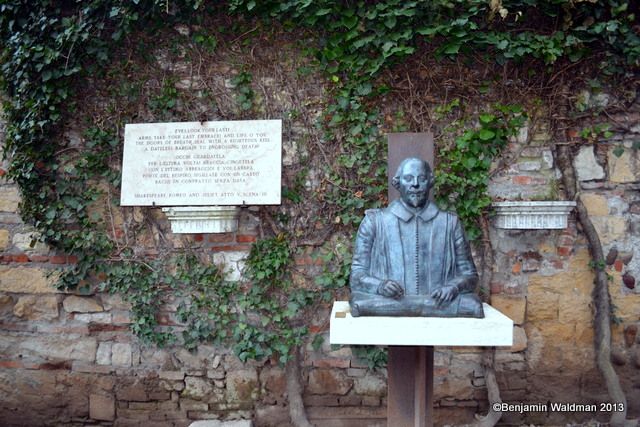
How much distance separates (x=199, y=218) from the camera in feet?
9.91

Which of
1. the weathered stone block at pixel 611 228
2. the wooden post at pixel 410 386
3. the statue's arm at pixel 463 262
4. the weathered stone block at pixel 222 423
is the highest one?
the weathered stone block at pixel 611 228

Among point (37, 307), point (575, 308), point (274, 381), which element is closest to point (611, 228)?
point (575, 308)

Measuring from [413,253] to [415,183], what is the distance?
335mm

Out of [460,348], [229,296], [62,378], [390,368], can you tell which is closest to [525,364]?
[460,348]

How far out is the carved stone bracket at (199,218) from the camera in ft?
9.83

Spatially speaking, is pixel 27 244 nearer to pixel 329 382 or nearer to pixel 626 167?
pixel 329 382

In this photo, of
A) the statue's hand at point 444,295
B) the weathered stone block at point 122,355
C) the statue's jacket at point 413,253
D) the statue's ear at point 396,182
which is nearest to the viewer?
the statue's hand at point 444,295

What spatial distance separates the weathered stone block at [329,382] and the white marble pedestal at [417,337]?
1.07 m

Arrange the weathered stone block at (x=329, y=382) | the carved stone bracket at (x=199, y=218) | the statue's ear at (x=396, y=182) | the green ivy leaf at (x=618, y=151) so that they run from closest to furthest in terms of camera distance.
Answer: the statue's ear at (x=396, y=182)
the carved stone bracket at (x=199, y=218)
the green ivy leaf at (x=618, y=151)
the weathered stone block at (x=329, y=382)

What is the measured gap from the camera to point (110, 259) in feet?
10.9

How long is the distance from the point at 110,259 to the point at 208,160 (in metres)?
1.04

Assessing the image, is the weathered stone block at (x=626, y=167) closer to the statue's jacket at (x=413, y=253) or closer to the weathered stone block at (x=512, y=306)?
the weathered stone block at (x=512, y=306)

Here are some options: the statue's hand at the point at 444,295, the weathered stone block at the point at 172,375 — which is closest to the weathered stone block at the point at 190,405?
the weathered stone block at the point at 172,375

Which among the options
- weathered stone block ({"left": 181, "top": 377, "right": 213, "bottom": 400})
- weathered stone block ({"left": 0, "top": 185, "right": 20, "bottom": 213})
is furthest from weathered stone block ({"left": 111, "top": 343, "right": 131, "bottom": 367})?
weathered stone block ({"left": 0, "top": 185, "right": 20, "bottom": 213})
